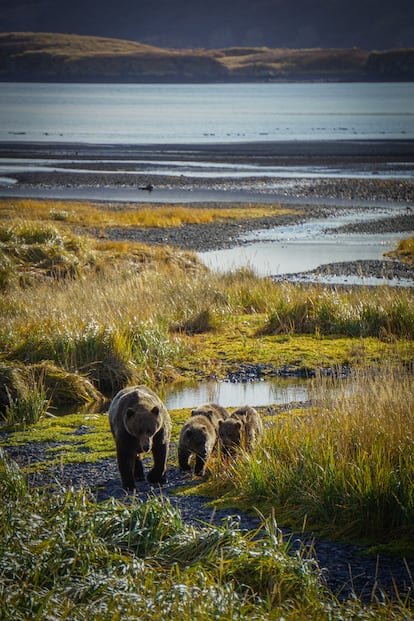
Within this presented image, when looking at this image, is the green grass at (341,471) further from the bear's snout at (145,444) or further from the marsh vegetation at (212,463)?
the bear's snout at (145,444)

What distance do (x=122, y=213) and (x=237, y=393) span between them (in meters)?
29.8

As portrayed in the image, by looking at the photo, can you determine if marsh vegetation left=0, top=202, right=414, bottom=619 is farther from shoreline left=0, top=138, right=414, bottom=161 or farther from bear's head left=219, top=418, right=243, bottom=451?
shoreline left=0, top=138, right=414, bottom=161

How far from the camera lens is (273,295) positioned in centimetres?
2048

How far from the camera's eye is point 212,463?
10133mm

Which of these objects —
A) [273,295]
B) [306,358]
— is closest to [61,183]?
[273,295]

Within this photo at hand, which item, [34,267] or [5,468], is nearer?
[5,468]

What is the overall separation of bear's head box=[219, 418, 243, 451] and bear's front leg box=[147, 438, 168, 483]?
2.67ft

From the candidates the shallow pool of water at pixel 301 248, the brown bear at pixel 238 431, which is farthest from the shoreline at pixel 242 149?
the brown bear at pixel 238 431

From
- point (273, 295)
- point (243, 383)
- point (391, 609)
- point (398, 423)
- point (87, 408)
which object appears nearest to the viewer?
point (391, 609)

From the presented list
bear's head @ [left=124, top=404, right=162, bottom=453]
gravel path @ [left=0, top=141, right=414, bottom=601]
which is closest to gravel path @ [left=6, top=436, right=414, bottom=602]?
gravel path @ [left=0, top=141, right=414, bottom=601]

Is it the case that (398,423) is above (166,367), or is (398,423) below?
above

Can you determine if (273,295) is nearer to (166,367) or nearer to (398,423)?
(166,367)

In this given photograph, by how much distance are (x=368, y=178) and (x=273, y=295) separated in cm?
4512

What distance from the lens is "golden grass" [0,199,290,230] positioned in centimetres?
4025
